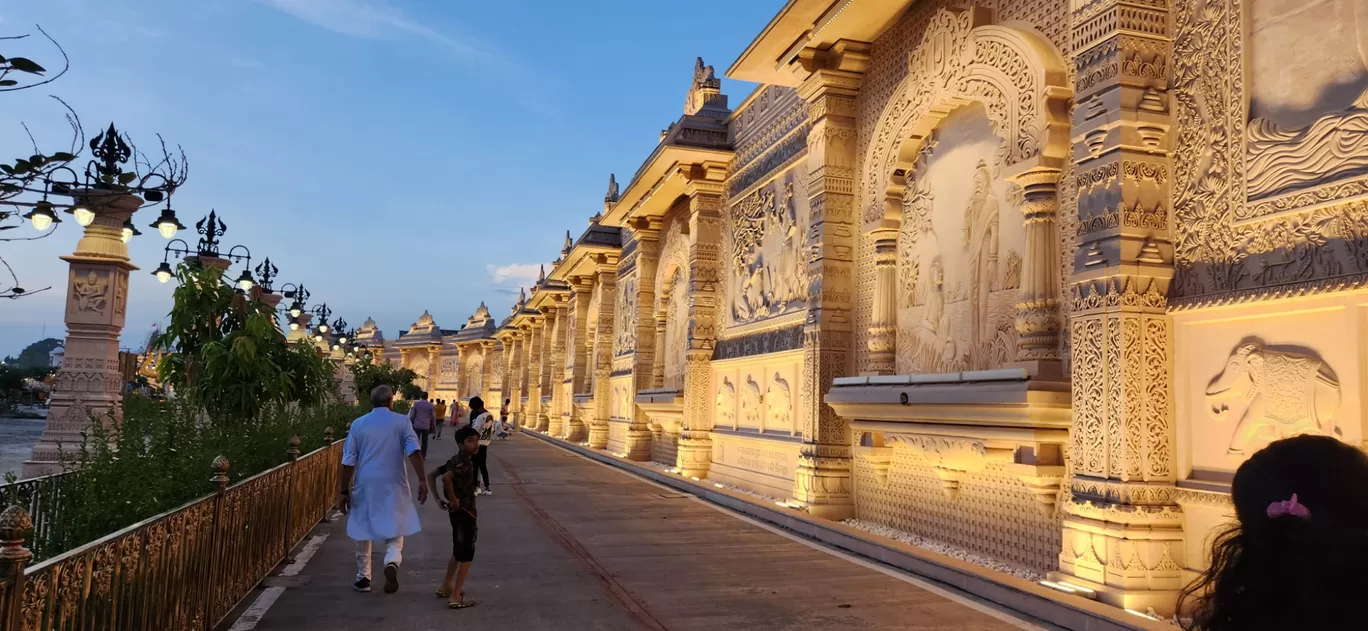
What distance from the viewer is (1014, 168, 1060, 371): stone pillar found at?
655 centimetres

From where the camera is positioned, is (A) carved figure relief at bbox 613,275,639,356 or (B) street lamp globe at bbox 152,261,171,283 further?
(A) carved figure relief at bbox 613,275,639,356

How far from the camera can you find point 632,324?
20594mm

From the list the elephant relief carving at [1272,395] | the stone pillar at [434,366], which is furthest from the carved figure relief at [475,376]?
the elephant relief carving at [1272,395]

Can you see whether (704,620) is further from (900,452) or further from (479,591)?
(900,452)

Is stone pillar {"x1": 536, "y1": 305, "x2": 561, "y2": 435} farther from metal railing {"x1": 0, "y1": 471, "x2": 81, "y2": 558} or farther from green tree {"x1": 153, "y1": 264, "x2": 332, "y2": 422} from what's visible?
metal railing {"x1": 0, "y1": 471, "x2": 81, "y2": 558}

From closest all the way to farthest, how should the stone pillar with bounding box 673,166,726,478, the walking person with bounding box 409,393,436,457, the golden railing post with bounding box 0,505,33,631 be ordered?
the golden railing post with bounding box 0,505,33,631 < the stone pillar with bounding box 673,166,726,478 < the walking person with bounding box 409,393,436,457

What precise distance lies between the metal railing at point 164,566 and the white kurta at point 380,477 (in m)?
0.62

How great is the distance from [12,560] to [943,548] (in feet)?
22.9

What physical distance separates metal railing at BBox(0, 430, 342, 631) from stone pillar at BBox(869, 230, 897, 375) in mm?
5595

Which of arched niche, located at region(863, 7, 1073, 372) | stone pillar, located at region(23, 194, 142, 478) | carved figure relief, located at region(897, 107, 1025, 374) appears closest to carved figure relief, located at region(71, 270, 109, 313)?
stone pillar, located at region(23, 194, 142, 478)

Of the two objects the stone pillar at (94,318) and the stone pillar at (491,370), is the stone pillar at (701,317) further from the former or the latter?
the stone pillar at (491,370)

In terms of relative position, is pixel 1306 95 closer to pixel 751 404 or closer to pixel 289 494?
pixel 289 494

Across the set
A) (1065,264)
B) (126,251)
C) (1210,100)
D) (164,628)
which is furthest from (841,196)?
(126,251)

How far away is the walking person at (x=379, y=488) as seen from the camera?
6.05 meters
